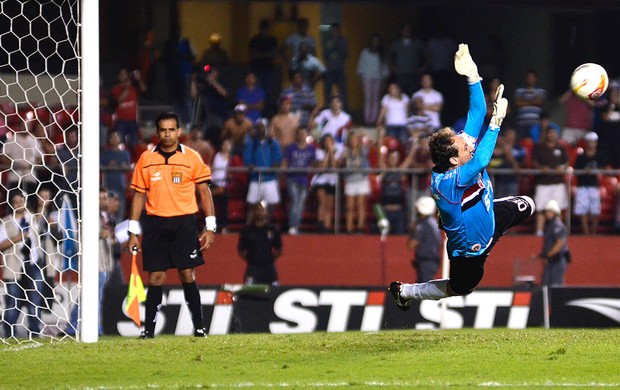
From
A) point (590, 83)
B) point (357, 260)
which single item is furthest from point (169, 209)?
point (357, 260)

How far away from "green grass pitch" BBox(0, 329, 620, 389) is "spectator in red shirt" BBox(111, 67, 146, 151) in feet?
30.8

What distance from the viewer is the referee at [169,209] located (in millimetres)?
12133

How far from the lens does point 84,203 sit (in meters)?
12.0

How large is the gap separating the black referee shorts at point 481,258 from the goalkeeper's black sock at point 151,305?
315 cm

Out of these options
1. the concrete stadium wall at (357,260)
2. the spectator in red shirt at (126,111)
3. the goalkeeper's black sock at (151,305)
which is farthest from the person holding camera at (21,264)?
the spectator in red shirt at (126,111)

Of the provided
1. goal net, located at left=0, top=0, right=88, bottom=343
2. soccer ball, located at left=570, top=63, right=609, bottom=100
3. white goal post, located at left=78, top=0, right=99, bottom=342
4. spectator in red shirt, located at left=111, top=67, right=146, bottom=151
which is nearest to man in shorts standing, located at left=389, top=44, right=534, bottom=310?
soccer ball, located at left=570, top=63, right=609, bottom=100

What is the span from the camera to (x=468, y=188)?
33.7 ft

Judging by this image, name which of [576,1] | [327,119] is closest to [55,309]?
[327,119]

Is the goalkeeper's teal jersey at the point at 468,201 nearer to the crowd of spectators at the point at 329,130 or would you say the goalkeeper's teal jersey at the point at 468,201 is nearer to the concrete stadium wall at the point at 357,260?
the crowd of spectators at the point at 329,130

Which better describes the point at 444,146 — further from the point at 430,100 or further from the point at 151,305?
the point at 430,100

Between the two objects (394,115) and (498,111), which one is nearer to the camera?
(498,111)

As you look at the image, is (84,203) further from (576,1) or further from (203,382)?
(576,1)

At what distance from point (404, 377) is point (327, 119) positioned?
12887mm

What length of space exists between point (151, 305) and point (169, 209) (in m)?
0.99
